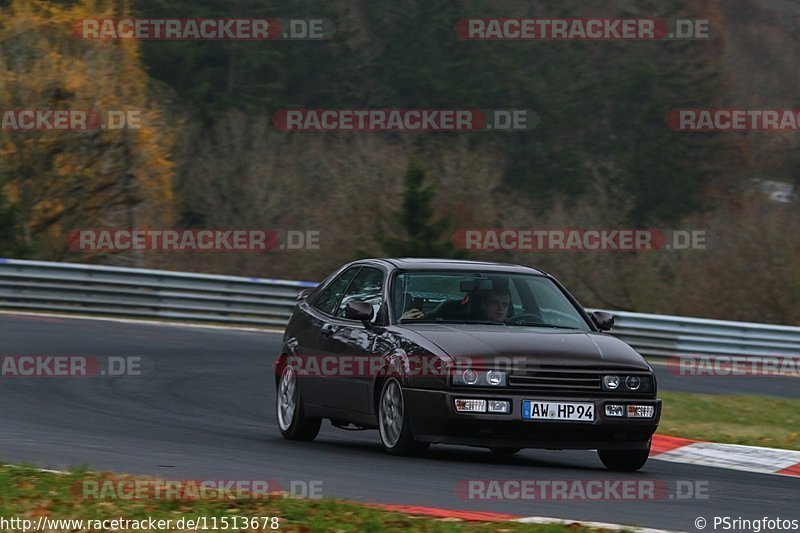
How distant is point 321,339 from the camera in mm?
11797

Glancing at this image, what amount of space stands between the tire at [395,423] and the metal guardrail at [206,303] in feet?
44.2

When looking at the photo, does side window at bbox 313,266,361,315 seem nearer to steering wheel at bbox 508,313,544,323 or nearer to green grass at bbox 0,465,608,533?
steering wheel at bbox 508,313,544,323

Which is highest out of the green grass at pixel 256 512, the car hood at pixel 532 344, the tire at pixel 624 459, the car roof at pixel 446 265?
the car roof at pixel 446 265

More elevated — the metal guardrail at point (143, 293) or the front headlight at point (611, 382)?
the metal guardrail at point (143, 293)

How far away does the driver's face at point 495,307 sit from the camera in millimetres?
11086

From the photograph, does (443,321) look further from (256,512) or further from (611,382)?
(256,512)

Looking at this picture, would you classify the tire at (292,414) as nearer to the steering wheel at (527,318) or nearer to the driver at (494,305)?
the driver at (494,305)

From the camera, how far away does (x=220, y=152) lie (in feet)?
182

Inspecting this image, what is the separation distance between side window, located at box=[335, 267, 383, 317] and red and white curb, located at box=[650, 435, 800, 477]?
9.29 feet

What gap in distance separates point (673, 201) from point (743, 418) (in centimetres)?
5389

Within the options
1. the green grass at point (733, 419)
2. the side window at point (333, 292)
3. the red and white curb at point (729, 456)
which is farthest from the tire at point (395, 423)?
the green grass at point (733, 419)

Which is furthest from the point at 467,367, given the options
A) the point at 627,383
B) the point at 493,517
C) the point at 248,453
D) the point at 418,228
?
the point at 418,228

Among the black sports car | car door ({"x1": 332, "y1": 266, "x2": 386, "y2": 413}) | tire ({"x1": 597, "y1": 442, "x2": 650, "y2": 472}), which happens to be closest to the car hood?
the black sports car

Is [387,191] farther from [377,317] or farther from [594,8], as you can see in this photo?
[594,8]
